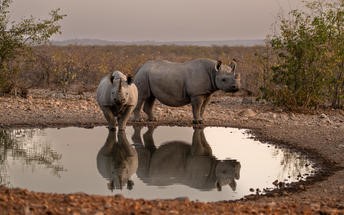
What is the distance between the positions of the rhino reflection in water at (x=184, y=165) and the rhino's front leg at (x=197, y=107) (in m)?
2.38

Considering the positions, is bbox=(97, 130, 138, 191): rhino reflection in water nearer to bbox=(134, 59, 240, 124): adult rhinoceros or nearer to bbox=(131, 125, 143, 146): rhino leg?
bbox=(131, 125, 143, 146): rhino leg

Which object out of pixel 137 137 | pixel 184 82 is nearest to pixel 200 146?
pixel 137 137

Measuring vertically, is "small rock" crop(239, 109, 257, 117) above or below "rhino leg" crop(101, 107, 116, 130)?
below

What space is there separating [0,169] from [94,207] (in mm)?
4381

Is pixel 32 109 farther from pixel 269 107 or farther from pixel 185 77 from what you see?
pixel 269 107

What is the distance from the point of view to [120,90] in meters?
Answer: 15.4

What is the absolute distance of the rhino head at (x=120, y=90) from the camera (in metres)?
15.4

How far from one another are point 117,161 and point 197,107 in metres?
5.78

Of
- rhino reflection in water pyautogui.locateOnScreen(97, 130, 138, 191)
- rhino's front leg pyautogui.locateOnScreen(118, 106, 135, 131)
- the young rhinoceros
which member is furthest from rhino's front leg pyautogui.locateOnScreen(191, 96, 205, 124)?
rhino reflection in water pyautogui.locateOnScreen(97, 130, 138, 191)

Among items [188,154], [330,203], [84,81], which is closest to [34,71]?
[84,81]

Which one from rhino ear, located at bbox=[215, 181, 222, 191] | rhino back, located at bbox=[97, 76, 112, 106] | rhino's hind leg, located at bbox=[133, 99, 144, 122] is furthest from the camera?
rhino's hind leg, located at bbox=[133, 99, 144, 122]

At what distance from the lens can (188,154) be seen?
43.9ft

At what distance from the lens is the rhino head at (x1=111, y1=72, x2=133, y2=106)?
15.4 m

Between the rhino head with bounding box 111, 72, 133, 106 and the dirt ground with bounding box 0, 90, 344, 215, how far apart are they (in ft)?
6.13
